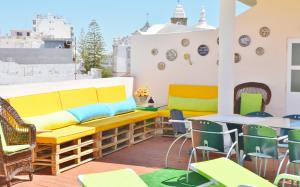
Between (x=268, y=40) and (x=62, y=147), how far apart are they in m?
5.17

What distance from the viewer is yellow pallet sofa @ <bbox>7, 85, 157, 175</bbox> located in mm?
6480

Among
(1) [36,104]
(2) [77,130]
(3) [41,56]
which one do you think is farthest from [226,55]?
(3) [41,56]

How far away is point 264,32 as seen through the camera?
9.70 m

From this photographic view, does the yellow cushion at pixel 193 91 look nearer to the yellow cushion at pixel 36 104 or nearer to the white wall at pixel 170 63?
the white wall at pixel 170 63

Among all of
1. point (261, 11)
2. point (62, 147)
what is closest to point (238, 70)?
point (261, 11)

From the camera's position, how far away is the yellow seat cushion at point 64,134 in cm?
630

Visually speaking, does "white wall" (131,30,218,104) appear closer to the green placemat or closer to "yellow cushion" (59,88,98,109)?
"yellow cushion" (59,88,98,109)

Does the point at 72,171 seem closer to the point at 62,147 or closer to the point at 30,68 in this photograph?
the point at 62,147

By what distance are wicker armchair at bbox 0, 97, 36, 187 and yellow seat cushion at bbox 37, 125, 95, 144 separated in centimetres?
29

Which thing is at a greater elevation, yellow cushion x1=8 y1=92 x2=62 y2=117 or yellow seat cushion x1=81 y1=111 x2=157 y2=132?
yellow cushion x1=8 y1=92 x2=62 y2=117

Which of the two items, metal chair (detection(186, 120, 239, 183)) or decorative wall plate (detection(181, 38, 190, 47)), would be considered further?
decorative wall plate (detection(181, 38, 190, 47))

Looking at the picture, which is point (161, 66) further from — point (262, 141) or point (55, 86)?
point (262, 141)

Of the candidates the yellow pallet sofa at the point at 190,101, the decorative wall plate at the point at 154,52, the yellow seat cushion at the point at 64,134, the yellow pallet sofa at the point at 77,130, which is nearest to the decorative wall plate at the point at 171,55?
the decorative wall plate at the point at 154,52

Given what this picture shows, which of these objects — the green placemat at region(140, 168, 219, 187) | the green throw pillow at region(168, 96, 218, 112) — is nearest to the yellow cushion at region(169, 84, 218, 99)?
the green throw pillow at region(168, 96, 218, 112)
